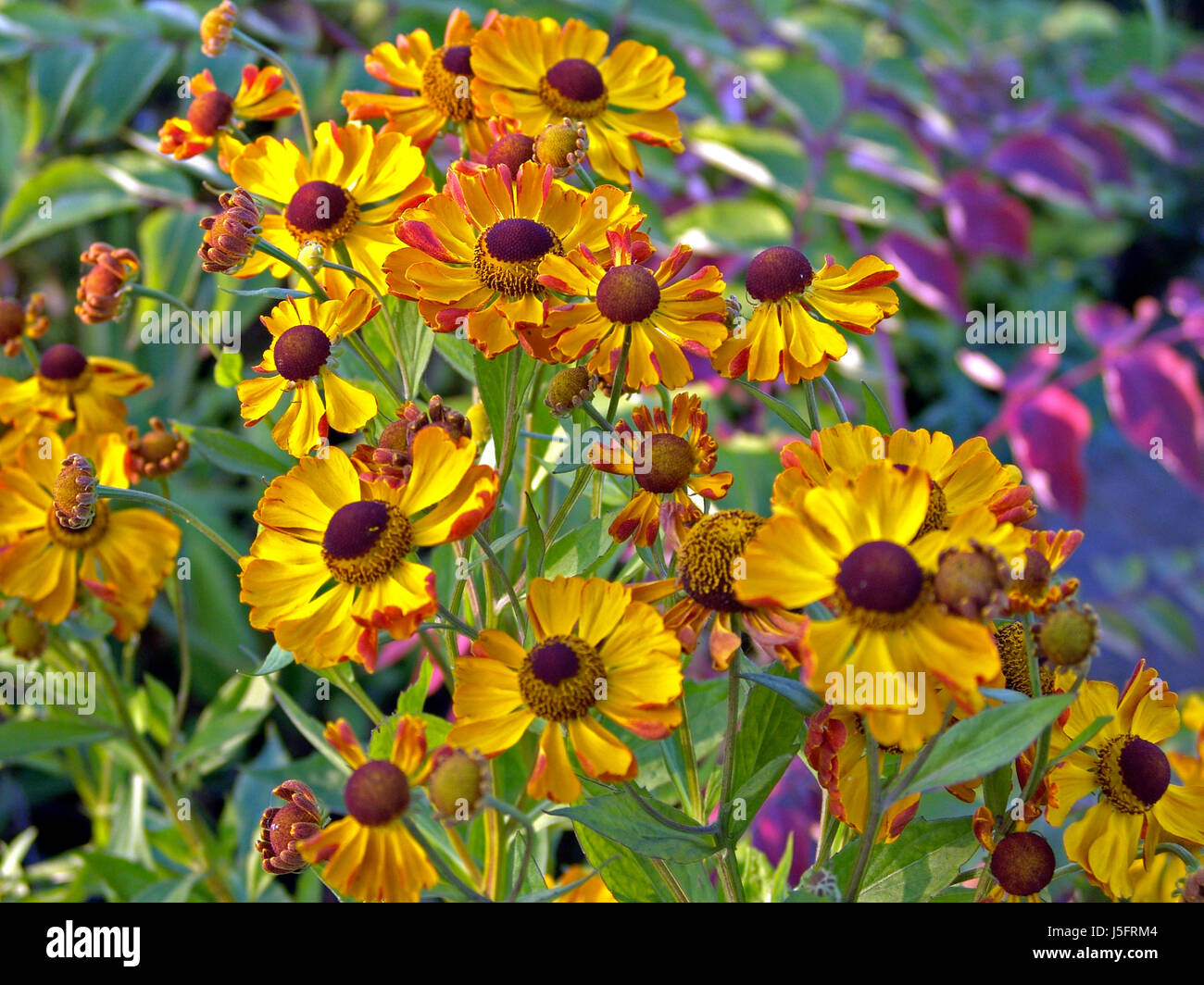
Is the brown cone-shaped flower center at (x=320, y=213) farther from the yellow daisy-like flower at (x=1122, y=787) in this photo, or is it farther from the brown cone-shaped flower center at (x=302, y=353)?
the yellow daisy-like flower at (x=1122, y=787)

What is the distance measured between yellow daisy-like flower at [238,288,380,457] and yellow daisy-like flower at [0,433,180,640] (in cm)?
15

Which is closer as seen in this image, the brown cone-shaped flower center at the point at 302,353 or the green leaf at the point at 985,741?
the green leaf at the point at 985,741

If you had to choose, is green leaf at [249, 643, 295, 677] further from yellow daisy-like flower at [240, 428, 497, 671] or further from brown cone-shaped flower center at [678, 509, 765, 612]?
brown cone-shaped flower center at [678, 509, 765, 612]

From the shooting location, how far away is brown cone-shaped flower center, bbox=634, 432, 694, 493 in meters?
0.42

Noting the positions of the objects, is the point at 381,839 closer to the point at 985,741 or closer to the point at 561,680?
the point at 561,680

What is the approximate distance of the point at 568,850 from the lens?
130 cm

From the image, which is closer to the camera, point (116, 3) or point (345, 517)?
point (345, 517)

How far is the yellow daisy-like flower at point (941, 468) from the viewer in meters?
0.39

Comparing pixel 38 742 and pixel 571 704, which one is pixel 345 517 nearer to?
pixel 571 704

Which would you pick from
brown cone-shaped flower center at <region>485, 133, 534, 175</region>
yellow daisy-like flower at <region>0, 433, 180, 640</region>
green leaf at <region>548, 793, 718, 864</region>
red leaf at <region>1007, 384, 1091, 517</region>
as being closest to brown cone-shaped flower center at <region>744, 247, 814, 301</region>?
brown cone-shaped flower center at <region>485, 133, 534, 175</region>

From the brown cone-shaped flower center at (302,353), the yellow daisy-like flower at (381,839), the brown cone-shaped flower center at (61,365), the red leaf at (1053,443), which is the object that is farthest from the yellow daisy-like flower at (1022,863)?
the red leaf at (1053,443)

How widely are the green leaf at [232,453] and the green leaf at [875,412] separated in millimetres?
335

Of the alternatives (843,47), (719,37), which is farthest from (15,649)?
(843,47)
